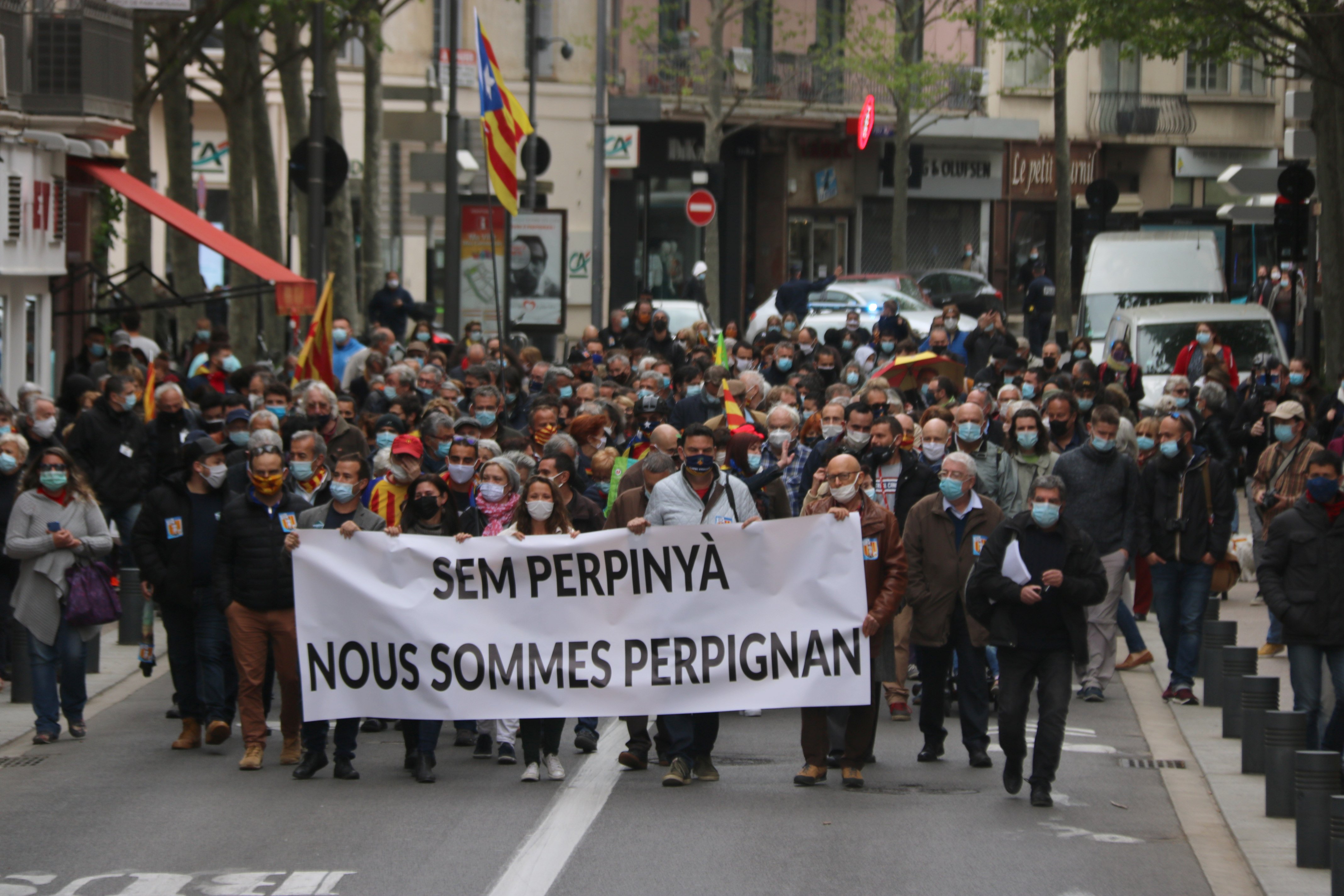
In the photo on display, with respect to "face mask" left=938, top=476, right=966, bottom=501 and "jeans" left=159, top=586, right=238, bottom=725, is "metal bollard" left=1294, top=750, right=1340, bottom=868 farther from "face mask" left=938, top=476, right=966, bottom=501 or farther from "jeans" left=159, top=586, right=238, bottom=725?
"jeans" left=159, top=586, right=238, bottom=725

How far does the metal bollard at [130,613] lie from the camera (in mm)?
14742

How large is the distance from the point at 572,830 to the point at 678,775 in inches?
41.9

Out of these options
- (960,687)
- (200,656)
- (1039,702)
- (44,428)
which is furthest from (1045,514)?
(44,428)

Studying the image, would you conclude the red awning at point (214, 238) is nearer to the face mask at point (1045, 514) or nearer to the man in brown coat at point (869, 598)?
the man in brown coat at point (869, 598)

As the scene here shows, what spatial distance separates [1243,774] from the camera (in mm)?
10758

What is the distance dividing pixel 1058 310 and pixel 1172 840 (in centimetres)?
2924

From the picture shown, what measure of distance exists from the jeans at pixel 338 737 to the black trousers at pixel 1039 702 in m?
3.30

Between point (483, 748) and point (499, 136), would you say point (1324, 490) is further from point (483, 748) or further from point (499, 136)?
point (499, 136)

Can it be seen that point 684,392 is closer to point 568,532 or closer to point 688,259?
point 568,532

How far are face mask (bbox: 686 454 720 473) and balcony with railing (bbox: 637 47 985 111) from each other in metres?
33.6

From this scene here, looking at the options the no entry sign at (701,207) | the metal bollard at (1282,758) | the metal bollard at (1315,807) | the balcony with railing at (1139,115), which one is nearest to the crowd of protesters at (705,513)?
the metal bollard at (1282,758)

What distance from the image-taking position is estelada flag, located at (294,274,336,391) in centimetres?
1845

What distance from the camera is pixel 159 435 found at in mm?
14859

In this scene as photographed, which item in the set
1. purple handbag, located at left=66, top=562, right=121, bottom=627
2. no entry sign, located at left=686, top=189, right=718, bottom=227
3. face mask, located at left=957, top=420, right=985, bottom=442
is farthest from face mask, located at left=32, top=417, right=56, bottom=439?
no entry sign, located at left=686, top=189, right=718, bottom=227
